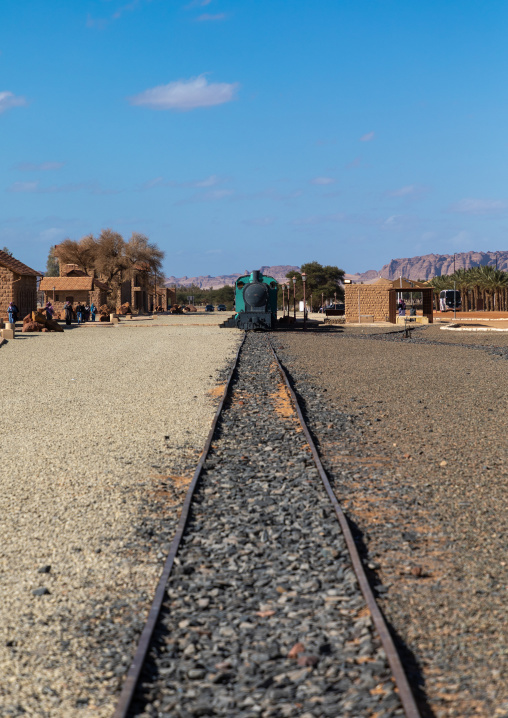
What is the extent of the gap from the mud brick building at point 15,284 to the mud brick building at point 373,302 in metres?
21.8

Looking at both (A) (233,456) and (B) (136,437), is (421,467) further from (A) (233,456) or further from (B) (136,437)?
(B) (136,437)

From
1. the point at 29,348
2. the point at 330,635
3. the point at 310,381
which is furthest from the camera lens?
the point at 29,348

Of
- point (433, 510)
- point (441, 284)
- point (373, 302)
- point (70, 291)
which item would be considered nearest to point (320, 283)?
point (441, 284)

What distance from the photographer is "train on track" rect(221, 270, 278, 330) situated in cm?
3688

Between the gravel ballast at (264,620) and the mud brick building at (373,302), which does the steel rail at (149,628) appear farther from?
the mud brick building at (373,302)

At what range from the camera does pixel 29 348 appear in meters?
29.1

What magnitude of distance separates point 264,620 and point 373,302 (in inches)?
1948

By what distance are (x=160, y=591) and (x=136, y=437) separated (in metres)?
5.74

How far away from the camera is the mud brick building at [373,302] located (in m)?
51.5

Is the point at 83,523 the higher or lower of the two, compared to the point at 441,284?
lower

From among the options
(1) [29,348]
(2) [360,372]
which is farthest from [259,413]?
(1) [29,348]

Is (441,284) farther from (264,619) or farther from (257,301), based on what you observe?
(264,619)

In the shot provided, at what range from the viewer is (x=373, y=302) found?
52969 millimetres

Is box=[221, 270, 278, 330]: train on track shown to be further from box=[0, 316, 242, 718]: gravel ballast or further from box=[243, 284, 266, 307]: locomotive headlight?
box=[0, 316, 242, 718]: gravel ballast
